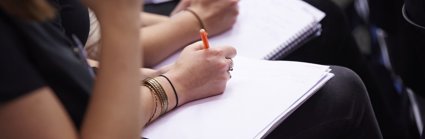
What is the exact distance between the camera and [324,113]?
0.94m

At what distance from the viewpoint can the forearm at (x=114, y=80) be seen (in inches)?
26.5

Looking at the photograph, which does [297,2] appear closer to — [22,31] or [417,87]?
[417,87]

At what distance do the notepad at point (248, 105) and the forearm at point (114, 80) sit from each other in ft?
0.61

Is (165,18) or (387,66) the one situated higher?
(165,18)

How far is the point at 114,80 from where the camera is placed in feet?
2.22

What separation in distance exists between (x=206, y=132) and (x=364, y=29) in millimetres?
1260

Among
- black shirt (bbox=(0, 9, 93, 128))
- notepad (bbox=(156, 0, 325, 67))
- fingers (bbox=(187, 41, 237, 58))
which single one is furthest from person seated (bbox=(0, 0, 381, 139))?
notepad (bbox=(156, 0, 325, 67))

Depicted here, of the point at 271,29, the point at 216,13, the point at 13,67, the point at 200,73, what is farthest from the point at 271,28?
the point at 13,67

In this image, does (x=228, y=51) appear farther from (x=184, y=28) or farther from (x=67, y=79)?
(x=67, y=79)

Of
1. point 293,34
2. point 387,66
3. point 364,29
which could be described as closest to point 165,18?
point 293,34

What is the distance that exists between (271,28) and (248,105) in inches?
10.5

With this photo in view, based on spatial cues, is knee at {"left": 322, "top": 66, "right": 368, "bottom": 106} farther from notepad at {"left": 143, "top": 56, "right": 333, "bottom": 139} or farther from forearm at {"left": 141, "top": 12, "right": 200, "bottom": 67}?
forearm at {"left": 141, "top": 12, "right": 200, "bottom": 67}

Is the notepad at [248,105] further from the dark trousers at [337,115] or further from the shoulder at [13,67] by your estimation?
the shoulder at [13,67]

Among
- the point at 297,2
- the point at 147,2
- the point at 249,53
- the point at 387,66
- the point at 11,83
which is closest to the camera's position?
the point at 11,83
